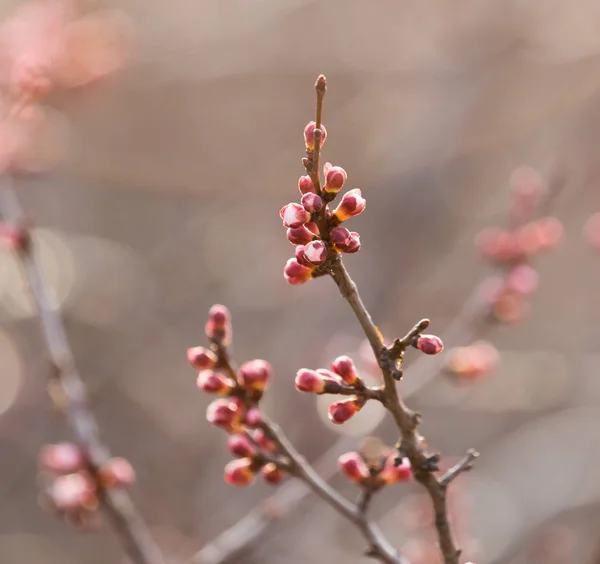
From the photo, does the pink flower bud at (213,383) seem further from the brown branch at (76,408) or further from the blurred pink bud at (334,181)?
the brown branch at (76,408)

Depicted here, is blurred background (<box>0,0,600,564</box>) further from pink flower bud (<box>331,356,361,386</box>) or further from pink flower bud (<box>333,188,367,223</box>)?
pink flower bud (<box>333,188,367,223</box>)

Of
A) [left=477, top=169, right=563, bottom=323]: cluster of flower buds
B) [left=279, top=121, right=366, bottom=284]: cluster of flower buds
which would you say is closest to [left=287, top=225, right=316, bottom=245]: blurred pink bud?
[left=279, top=121, right=366, bottom=284]: cluster of flower buds

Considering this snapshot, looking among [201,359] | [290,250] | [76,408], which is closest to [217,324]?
[201,359]

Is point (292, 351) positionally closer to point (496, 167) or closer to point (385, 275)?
point (385, 275)

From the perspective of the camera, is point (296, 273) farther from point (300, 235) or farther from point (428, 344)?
point (428, 344)

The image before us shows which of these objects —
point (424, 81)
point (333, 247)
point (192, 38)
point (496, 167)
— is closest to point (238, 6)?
point (192, 38)
